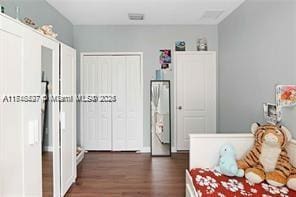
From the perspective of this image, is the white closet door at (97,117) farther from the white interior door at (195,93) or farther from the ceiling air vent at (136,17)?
the white interior door at (195,93)

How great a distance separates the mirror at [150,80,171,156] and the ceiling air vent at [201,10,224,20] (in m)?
1.40

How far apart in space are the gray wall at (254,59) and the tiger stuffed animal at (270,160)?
0.73 feet

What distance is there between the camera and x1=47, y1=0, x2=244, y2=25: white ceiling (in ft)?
11.6

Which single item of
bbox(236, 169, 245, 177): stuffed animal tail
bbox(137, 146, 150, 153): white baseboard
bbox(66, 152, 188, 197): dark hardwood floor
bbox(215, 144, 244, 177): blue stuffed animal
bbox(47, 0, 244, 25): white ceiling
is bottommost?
bbox(66, 152, 188, 197): dark hardwood floor

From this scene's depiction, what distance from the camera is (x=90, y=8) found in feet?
12.4

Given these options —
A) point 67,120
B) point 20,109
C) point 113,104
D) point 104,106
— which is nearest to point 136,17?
point 113,104

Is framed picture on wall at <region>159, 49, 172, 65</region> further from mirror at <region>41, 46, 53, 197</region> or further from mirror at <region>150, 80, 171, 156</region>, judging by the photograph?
mirror at <region>41, 46, 53, 197</region>

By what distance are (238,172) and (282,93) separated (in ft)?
3.16

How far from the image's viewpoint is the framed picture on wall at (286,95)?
2392 mm

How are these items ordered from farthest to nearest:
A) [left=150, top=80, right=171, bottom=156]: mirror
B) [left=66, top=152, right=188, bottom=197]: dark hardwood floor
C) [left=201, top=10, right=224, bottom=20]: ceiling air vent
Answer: [left=150, top=80, right=171, bottom=156]: mirror < [left=201, top=10, right=224, bottom=20]: ceiling air vent < [left=66, top=152, right=188, bottom=197]: dark hardwood floor

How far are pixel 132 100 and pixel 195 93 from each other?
4.25 ft

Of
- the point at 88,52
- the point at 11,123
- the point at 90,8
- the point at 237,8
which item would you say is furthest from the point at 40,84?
the point at 237,8

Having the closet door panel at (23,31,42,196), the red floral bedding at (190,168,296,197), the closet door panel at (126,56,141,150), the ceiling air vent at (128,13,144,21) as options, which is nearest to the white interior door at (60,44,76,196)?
the closet door panel at (23,31,42,196)

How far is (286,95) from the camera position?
2.46 metres
